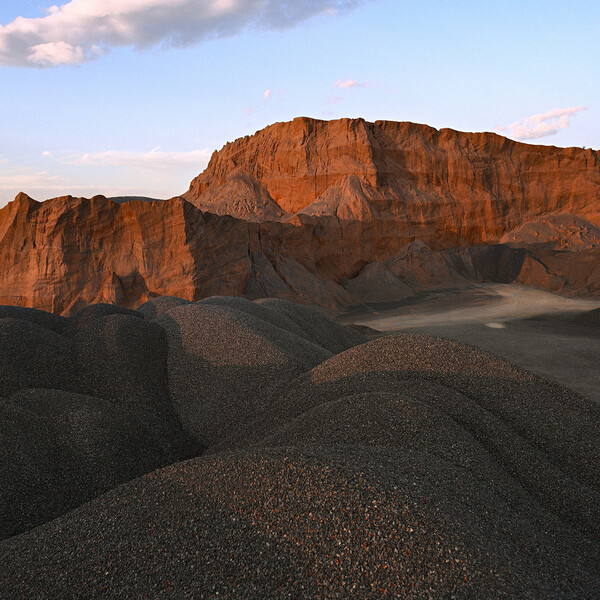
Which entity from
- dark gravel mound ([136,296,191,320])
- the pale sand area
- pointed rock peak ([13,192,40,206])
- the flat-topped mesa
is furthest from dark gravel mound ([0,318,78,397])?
the flat-topped mesa

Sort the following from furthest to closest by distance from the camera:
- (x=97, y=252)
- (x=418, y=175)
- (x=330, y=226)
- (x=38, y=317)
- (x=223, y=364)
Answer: (x=418, y=175), (x=330, y=226), (x=97, y=252), (x=38, y=317), (x=223, y=364)

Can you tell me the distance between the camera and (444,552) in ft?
6.46

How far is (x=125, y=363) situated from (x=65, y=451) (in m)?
1.66

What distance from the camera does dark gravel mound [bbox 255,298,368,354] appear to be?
8.08 metres

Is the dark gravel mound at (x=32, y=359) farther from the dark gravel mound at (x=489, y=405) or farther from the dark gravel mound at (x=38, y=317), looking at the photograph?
the dark gravel mound at (x=489, y=405)

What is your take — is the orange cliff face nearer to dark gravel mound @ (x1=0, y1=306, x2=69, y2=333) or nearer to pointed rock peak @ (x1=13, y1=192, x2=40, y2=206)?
pointed rock peak @ (x1=13, y1=192, x2=40, y2=206)

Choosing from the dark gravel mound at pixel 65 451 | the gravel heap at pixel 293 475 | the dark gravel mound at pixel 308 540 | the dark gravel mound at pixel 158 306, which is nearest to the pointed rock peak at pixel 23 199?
the dark gravel mound at pixel 158 306

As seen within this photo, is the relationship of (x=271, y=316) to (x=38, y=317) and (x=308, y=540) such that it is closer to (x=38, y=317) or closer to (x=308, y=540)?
(x=38, y=317)

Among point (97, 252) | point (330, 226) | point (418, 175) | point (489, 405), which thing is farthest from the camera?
point (418, 175)

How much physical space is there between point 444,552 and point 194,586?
107cm

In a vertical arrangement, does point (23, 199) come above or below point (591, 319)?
above

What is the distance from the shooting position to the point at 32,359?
16.0 feet

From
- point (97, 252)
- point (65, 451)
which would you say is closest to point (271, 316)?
point (65, 451)

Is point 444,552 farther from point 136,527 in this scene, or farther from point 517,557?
point 136,527
